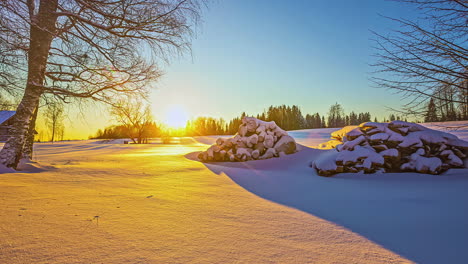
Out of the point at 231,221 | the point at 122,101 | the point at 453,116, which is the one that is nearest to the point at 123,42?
the point at 122,101

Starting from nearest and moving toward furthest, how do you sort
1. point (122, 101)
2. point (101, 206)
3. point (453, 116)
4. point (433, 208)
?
1. point (101, 206)
2. point (433, 208)
3. point (453, 116)
4. point (122, 101)

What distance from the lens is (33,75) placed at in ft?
12.3

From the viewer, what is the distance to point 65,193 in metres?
2.19

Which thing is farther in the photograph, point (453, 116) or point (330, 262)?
point (453, 116)

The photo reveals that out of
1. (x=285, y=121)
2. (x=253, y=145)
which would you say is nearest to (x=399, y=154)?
(x=253, y=145)

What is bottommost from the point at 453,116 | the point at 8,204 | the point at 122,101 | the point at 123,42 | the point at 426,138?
the point at 8,204

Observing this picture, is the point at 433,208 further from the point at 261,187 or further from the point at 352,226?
the point at 261,187

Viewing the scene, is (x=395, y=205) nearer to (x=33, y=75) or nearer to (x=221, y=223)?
(x=221, y=223)

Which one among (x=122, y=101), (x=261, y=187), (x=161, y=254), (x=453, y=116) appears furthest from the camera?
(x=122, y=101)

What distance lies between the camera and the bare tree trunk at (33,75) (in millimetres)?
3604

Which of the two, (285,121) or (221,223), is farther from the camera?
(285,121)

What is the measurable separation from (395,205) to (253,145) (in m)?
4.76

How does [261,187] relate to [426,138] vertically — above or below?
below

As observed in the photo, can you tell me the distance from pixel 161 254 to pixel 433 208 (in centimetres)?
276
